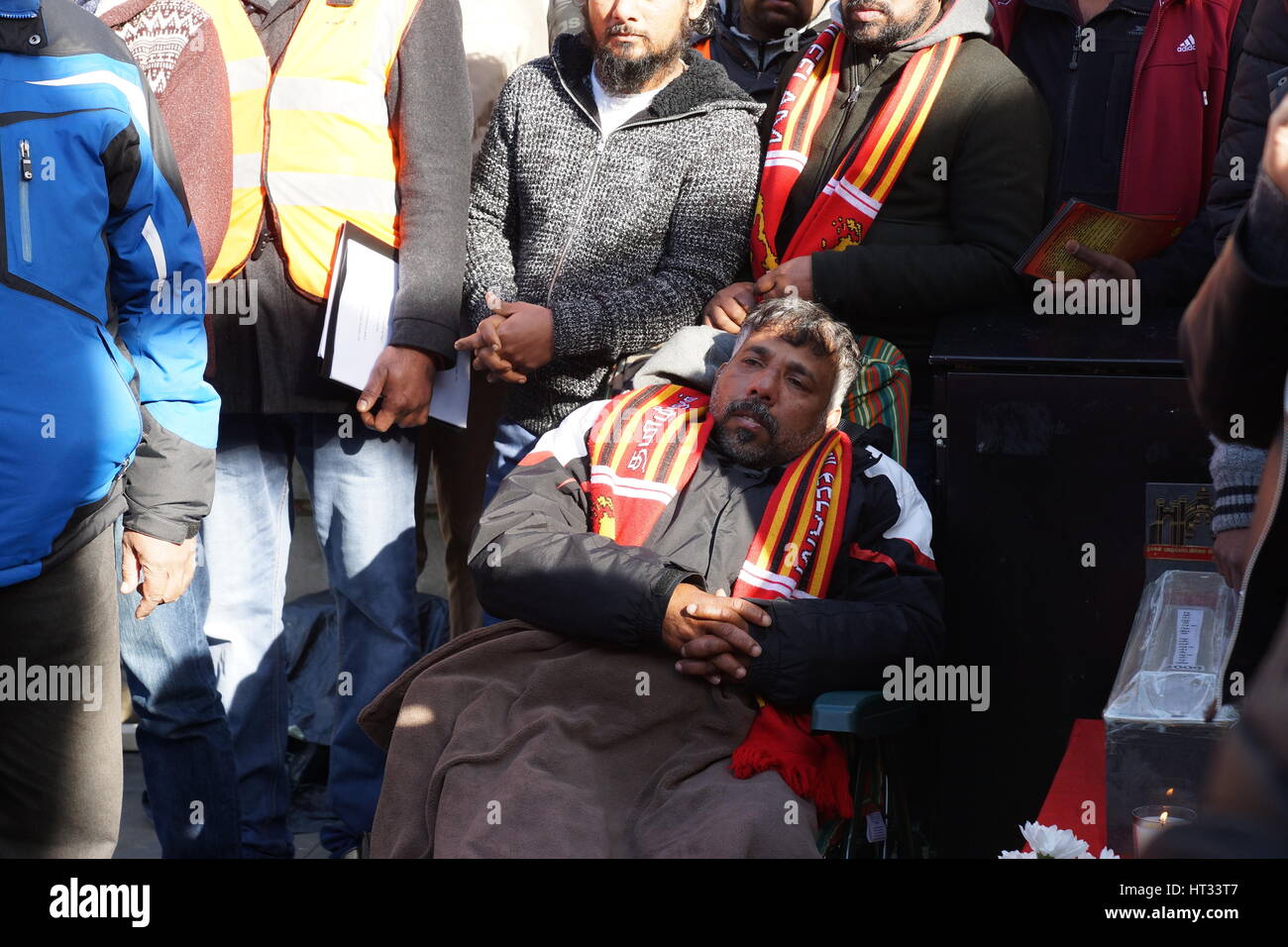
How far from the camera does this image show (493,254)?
13.1 feet

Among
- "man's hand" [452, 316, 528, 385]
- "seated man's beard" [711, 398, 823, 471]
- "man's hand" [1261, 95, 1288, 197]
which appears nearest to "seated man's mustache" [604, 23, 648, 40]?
"man's hand" [452, 316, 528, 385]

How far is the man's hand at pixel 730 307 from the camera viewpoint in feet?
12.3

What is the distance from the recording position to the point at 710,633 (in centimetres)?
313

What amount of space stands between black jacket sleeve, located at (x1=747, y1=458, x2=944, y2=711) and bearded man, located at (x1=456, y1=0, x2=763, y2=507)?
2.52 feet

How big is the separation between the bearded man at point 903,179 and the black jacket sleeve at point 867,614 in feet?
1.24

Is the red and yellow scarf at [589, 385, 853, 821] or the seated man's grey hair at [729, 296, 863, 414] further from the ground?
the seated man's grey hair at [729, 296, 863, 414]

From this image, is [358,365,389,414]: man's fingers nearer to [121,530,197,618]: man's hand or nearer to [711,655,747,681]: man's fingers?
[121,530,197,618]: man's hand

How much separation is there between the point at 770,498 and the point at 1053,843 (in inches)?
50.5

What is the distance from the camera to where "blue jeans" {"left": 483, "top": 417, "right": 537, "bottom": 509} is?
3906 mm

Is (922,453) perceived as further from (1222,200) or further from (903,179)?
(1222,200)

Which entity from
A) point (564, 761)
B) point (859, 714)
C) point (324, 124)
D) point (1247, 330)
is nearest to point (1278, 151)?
point (1247, 330)

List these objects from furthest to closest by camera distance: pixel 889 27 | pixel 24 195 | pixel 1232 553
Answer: pixel 889 27, pixel 24 195, pixel 1232 553

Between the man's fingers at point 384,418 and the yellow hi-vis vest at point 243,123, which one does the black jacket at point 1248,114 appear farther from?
the yellow hi-vis vest at point 243,123

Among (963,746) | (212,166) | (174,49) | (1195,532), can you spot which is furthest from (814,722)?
(174,49)
